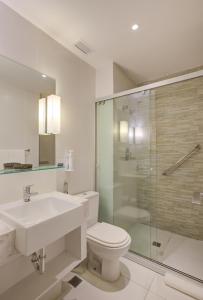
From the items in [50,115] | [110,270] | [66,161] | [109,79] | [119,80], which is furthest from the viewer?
[119,80]

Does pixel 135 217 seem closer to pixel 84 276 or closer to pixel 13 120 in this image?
pixel 84 276

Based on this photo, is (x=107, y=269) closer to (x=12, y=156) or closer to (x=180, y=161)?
(x=12, y=156)

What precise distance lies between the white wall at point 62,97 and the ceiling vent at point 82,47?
0.13m

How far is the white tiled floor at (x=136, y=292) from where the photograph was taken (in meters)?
1.43

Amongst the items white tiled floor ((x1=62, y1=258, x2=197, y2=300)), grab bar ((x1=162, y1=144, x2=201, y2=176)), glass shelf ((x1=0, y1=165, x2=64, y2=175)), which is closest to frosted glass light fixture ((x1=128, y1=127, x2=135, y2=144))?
grab bar ((x1=162, y1=144, x2=201, y2=176))

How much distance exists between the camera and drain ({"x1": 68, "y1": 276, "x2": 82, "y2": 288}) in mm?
1563

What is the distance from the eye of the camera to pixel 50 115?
170cm

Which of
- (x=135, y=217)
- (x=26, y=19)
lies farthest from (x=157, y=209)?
(x=26, y=19)

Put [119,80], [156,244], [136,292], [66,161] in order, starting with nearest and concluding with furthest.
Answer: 1. [136,292]
2. [66,161]
3. [156,244]
4. [119,80]

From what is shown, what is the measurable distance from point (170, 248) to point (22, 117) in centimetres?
220

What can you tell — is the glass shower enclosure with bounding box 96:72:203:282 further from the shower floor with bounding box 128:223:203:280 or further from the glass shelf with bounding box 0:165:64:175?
the glass shelf with bounding box 0:165:64:175

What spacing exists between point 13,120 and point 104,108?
1.21 m

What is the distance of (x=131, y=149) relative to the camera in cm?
227

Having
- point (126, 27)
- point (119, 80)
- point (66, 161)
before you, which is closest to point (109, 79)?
point (119, 80)
